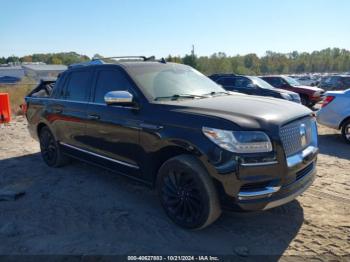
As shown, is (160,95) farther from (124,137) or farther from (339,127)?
(339,127)

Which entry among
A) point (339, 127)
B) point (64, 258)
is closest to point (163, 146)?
point (64, 258)

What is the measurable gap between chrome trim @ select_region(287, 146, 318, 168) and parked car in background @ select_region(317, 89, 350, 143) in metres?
4.71

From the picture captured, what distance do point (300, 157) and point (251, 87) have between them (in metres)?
9.90

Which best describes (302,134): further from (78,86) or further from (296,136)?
(78,86)

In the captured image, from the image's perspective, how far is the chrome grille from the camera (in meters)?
3.49

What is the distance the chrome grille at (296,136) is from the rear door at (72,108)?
299 centimetres

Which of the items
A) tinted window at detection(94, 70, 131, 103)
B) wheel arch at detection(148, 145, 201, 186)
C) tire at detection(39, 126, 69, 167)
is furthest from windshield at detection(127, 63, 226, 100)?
tire at detection(39, 126, 69, 167)

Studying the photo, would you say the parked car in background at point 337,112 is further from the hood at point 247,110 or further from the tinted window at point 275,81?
the tinted window at point 275,81

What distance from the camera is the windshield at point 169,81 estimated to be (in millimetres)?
4375

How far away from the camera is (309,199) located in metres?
4.60

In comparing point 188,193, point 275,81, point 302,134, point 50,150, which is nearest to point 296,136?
point 302,134

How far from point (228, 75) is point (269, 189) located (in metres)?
11.5

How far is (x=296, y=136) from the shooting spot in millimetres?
3676

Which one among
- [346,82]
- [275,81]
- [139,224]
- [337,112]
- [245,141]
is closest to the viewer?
[245,141]
